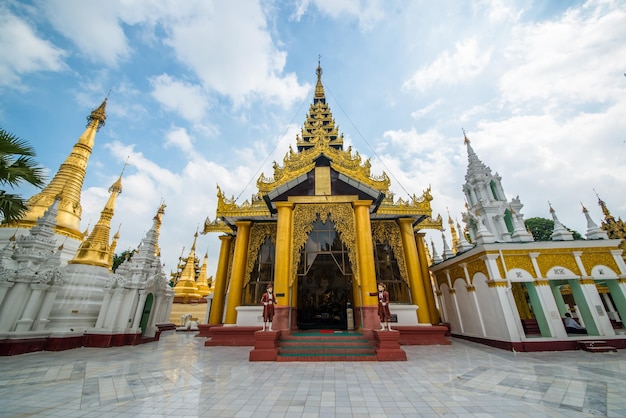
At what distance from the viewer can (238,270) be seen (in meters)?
12.1

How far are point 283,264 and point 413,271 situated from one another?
6.33m

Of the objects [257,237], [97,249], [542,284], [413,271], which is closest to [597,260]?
[542,284]

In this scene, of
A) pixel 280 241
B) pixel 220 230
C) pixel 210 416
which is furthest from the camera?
pixel 220 230

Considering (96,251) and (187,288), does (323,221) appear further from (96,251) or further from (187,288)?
(187,288)

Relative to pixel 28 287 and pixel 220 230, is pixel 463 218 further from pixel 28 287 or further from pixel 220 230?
pixel 28 287

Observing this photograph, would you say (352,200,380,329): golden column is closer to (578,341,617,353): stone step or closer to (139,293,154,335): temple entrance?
(578,341,617,353): stone step

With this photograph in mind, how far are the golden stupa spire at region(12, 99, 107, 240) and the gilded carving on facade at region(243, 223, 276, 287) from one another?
11.3 metres

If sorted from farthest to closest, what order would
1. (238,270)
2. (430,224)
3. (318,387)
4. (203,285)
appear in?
1. (203,285)
2. (430,224)
3. (238,270)
4. (318,387)

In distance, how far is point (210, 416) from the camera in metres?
3.53

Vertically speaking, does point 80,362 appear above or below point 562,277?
below

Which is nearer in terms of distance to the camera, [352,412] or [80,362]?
[352,412]

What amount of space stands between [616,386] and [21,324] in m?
16.0

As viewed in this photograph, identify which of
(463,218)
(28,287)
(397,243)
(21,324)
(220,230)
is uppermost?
(463,218)

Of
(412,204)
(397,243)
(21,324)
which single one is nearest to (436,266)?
(397,243)
